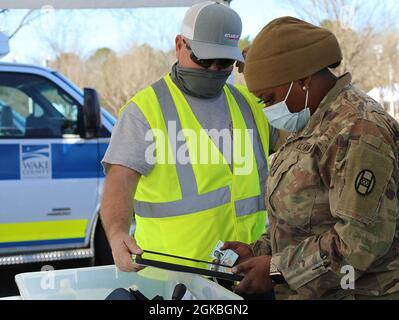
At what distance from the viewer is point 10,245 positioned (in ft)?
17.0

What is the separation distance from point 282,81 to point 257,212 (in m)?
0.76

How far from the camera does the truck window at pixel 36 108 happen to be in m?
5.36

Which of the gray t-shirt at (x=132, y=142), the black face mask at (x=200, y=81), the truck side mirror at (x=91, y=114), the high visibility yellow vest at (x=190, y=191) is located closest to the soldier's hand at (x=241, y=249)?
the high visibility yellow vest at (x=190, y=191)

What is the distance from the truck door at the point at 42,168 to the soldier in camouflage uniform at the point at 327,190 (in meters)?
3.71

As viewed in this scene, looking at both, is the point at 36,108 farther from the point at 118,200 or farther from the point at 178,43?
the point at 118,200

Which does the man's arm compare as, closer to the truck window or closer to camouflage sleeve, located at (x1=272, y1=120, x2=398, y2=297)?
camouflage sleeve, located at (x1=272, y1=120, x2=398, y2=297)

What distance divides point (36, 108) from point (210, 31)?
351 cm

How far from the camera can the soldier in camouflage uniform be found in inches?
60.9

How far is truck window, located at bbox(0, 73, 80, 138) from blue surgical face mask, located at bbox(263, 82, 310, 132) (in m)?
3.77

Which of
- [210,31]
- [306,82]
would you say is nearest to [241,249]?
[306,82]

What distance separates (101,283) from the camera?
2.01 meters

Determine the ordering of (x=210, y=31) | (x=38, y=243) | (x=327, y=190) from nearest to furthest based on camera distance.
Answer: (x=327, y=190)
(x=210, y=31)
(x=38, y=243)

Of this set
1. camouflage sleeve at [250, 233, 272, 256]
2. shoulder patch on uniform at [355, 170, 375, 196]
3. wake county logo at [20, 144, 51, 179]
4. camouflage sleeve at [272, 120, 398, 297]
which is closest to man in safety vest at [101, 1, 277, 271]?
camouflage sleeve at [250, 233, 272, 256]

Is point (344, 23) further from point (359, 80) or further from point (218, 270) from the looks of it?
point (218, 270)
